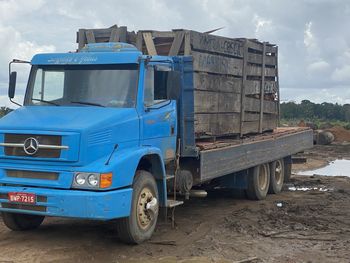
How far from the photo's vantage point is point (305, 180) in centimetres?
1549

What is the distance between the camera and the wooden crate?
8.96 meters

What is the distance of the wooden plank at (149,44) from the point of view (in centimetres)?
901

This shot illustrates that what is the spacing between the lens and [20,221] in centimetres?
782

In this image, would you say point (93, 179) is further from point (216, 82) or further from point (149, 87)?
point (216, 82)

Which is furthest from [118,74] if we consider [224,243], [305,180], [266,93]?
[305,180]

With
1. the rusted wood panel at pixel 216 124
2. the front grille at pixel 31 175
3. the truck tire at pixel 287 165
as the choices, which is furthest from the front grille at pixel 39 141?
the truck tire at pixel 287 165

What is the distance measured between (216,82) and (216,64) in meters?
0.32

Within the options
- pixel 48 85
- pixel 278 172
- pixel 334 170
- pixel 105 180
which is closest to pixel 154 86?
pixel 48 85

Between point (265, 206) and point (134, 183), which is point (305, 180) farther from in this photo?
point (134, 183)

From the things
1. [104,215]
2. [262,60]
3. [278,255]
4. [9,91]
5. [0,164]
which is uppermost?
[262,60]

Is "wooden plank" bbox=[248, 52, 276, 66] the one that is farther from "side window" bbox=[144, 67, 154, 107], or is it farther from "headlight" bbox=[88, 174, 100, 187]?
"headlight" bbox=[88, 174, 100, 187]

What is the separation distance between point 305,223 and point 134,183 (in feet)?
11.5

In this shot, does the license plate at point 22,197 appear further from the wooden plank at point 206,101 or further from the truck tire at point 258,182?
the truck tire at point 258,182

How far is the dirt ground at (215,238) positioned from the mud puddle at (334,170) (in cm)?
840
